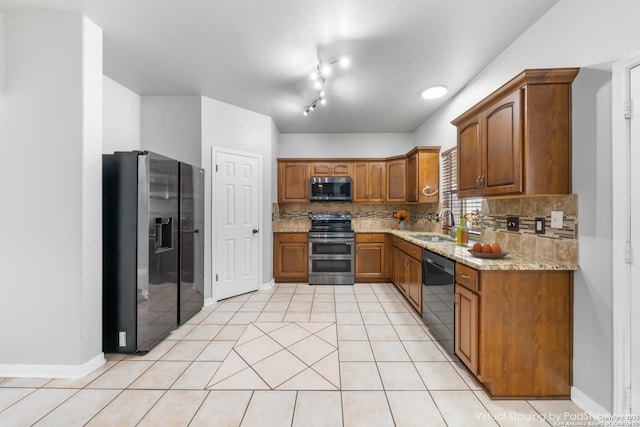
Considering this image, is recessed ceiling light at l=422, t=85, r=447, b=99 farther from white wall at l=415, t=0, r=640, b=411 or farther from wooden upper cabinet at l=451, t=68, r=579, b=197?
wooden upper cabinet at l=451, t=68, r=579, b=197

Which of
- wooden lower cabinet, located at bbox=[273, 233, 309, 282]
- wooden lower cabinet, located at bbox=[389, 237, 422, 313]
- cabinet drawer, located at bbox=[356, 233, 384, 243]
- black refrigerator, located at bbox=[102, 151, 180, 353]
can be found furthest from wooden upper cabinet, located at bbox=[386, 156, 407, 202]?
black refrigerator, located at bbox=[102, 151, 180, 353]

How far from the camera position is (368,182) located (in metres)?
4.65

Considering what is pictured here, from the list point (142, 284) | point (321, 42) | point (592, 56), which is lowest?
point (142, 284)

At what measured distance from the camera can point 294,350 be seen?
233 centimetres

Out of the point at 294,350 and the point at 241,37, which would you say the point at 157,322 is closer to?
the point at 294,350

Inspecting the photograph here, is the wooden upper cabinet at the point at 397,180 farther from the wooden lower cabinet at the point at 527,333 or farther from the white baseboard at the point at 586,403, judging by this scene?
the white baseboard at the point at 586,403

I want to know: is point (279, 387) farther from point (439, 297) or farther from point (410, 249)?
point (410, 249)

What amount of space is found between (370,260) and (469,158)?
8.08 feet

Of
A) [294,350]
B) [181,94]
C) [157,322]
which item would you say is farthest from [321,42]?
[157,322]

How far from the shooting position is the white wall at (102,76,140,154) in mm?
2951

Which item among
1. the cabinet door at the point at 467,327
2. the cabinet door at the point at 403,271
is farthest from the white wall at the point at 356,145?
the cabinet door at the point at 467,327

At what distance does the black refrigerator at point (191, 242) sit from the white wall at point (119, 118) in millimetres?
1042

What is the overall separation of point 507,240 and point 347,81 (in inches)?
91.6

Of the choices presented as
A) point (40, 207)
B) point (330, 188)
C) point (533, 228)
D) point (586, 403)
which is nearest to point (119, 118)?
point (40, 207)
